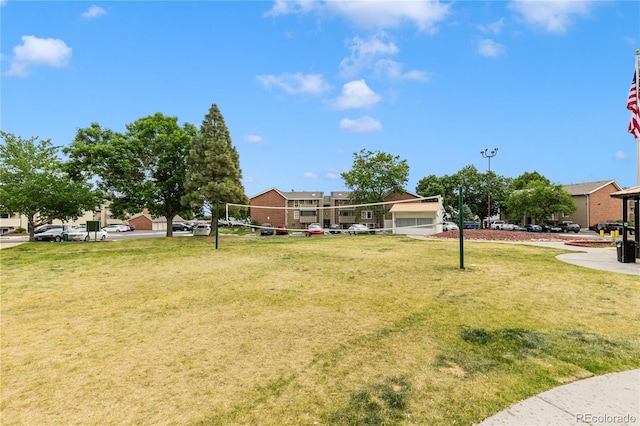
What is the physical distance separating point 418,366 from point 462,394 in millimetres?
700

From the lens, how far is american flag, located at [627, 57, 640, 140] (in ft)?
45.7

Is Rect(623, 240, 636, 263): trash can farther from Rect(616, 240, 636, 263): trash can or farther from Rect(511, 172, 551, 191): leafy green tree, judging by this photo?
Rect(511, 172, 551, 191): leafy green tree

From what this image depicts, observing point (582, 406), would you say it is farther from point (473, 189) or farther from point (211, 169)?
point (473, 189)

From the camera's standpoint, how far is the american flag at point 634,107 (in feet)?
45.7

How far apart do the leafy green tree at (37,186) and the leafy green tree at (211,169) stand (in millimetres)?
7804

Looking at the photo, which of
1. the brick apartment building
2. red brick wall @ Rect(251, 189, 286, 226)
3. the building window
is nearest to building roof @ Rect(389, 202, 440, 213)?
the building window

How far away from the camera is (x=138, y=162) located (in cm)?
2661

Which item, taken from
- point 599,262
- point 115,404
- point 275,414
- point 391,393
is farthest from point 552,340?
point 599,262

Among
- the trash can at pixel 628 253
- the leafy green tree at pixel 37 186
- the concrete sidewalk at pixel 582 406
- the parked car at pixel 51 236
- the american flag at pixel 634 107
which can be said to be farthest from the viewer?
the parked car at pixel 51 236

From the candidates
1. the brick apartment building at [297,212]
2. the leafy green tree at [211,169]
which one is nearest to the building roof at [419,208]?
the brick apartment building at [297,212]

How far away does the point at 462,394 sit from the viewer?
3.35 metres

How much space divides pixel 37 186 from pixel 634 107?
3558 cm

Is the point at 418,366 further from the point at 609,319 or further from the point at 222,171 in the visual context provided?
the point at 222,171

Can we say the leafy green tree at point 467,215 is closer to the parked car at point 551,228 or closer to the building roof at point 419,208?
the parked car at point 551,228
